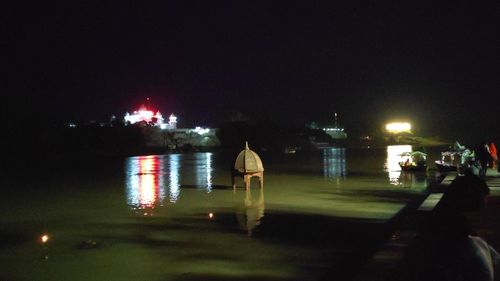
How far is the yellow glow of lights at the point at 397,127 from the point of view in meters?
171

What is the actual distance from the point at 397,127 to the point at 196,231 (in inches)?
6641

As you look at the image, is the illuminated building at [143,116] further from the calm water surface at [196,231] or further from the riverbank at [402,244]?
the riverbank at [402,244]

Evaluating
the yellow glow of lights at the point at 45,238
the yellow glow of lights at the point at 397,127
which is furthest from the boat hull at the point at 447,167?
the yellow glow of lights at the point at 397,127

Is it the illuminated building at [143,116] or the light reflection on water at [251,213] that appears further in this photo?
the illuminated building at [143,116]

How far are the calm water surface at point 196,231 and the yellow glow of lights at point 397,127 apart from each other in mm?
154658

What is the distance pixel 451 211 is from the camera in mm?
2986

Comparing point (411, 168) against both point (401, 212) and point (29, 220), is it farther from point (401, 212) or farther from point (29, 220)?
point (29, 220)

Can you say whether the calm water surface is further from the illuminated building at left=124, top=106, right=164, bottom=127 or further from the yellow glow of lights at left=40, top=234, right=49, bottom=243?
the illuminated building at left=124, top=106, right=164, bottom=127

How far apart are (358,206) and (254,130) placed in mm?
86334

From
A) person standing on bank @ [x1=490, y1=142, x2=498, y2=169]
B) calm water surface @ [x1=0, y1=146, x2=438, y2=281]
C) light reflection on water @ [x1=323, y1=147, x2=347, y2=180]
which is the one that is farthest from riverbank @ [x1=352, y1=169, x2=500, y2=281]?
light reflection on water @ [x1=323, y1=147, x2=347, y2=180]

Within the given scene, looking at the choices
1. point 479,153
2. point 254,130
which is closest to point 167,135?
point 254,130

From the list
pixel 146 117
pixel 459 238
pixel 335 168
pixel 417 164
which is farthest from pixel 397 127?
pixel 459 238

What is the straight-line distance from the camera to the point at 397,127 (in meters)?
173

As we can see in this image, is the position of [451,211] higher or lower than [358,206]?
higher
